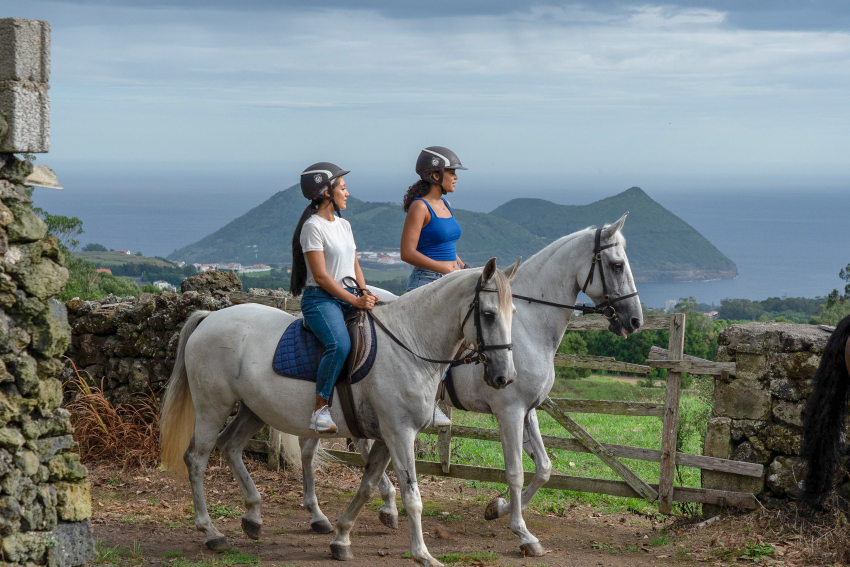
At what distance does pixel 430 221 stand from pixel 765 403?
10.7 ft

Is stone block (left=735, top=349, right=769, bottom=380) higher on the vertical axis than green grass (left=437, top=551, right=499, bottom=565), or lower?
higher

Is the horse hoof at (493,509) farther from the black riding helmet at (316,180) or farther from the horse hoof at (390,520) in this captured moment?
the black riding helmet at (316,180)

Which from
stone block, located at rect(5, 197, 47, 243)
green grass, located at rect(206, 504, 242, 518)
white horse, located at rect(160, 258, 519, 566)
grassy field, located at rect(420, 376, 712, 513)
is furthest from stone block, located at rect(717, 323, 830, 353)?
stone block, located at rect(5, 197, 47, 243)

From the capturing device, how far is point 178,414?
6.48 m

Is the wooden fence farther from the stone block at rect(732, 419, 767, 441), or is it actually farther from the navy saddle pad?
the navy saddle pad

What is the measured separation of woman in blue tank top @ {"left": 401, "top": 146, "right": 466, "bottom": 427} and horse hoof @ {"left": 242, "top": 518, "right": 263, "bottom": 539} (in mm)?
2354

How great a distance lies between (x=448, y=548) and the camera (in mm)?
6254

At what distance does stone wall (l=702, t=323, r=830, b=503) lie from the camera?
21.4 feet

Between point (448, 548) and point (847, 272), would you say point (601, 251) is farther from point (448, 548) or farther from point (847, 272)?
point (847, 272)

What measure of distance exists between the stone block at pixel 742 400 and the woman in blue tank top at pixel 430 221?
8.52 feet

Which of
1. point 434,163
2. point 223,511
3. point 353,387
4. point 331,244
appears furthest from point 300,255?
point 223,511

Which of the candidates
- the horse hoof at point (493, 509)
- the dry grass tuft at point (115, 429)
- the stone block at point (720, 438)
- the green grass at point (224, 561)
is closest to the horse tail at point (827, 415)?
the stone block at point (720, 438)

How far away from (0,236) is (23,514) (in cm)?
162

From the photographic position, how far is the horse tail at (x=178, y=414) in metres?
6.43
